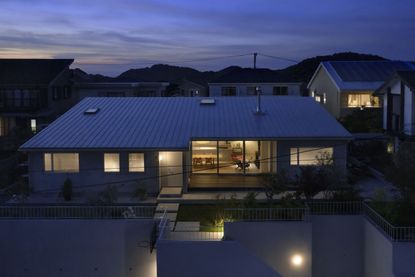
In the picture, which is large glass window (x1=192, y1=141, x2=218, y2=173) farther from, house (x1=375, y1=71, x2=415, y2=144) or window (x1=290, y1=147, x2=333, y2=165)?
house (x1=375, y1=71, x2=415, y2=144)

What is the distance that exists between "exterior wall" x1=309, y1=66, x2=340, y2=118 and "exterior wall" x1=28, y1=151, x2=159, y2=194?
18743 mm

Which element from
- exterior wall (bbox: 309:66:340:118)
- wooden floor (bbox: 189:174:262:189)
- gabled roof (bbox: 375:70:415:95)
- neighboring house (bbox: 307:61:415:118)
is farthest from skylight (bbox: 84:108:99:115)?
exterior wall (bbox: 309:66:340:118)

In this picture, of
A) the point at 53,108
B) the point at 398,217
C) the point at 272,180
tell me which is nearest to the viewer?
the point at 398,217

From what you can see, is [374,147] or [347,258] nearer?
[347,258]

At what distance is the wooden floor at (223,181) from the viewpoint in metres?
22.6

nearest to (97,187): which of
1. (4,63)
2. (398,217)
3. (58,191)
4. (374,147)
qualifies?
(58,191)

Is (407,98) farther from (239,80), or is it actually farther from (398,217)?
(239,80)

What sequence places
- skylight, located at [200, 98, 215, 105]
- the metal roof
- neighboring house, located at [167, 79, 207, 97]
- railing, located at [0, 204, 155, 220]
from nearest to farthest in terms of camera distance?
railing, located at [0, 204, 155, 220] → the metal roof → skylight, located at [200, 98, 215, 105] → neighboring house, located at [167, 79, 207, 97]

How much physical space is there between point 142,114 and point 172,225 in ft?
29.2

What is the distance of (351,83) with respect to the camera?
3778cm

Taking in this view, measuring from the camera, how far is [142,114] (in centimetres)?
2625

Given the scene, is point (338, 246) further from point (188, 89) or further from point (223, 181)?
point (188, 89)

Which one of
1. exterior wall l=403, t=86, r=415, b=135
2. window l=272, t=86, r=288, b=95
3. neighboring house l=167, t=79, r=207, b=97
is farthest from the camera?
neighboring house l=167, t=79, r=207, b=97

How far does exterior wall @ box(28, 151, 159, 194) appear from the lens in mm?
22234
